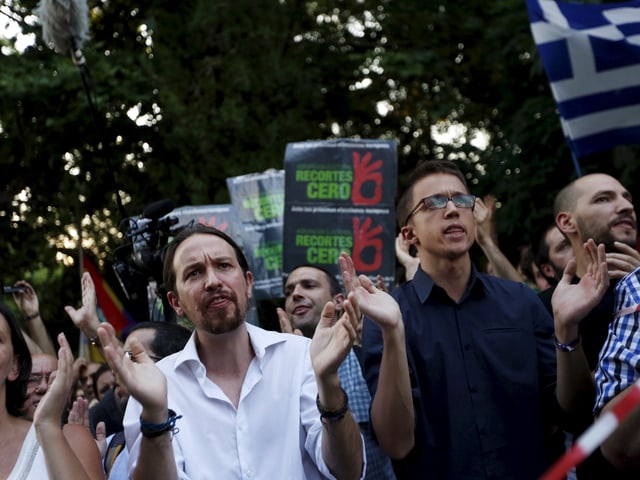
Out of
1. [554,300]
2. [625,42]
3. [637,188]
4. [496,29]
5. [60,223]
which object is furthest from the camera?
[60,223]

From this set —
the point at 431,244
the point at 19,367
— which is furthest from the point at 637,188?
the point at 19,367

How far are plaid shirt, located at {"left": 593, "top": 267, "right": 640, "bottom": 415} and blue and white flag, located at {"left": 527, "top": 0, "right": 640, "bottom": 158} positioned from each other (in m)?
4.46

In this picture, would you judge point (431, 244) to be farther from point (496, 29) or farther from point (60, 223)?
point (60, 223)

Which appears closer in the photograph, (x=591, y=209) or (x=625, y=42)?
(x=591, y=209)

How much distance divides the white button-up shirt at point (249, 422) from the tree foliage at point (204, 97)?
7.49 meters

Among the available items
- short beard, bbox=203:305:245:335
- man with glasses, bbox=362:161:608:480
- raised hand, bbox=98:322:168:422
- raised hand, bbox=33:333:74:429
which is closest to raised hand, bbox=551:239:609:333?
man with glasses, bbox=362:161:608:480

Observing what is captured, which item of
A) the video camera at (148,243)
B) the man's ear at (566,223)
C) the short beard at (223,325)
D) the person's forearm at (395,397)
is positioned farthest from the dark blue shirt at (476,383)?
the video camera at (148,243)

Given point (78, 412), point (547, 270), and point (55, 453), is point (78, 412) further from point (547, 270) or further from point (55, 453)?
point (547, 270)

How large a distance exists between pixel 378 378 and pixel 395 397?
17 cm

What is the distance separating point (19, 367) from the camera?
13.8 feet

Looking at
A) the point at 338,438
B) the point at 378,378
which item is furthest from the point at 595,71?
the point at 338,438

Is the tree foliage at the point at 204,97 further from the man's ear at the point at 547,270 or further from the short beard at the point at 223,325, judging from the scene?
the short beard at the point at 223,325

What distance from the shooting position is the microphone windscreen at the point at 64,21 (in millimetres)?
7512

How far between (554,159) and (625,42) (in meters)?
2.76
